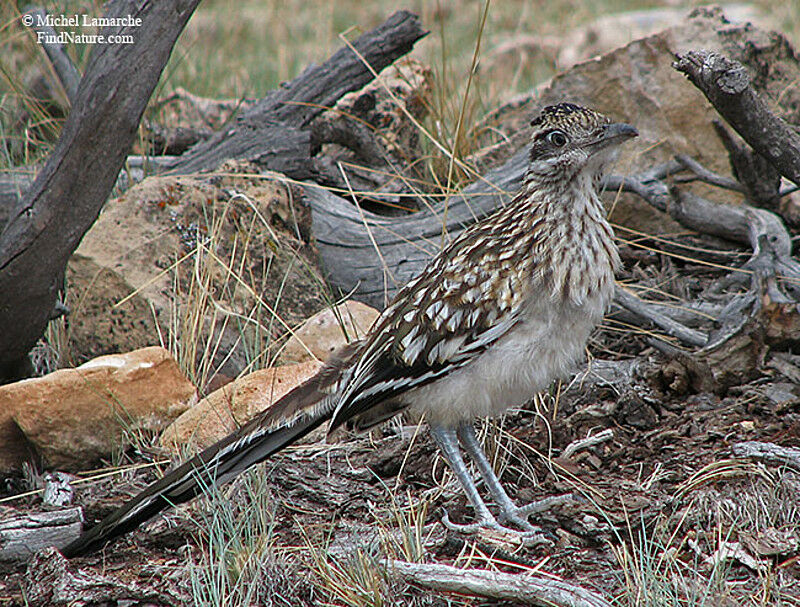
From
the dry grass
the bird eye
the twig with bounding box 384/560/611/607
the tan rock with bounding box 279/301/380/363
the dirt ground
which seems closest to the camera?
the twig with bounding box 384/560/611/607

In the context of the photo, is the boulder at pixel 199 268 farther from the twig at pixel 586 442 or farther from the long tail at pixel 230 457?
the twig at pixel 586 442

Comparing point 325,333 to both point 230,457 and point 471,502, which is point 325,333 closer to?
point 230,457

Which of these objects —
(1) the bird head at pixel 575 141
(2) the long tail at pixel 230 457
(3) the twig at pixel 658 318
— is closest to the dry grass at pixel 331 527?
(2) the long tail at pixel 230 457

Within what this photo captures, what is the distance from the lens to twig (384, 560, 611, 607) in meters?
3.06

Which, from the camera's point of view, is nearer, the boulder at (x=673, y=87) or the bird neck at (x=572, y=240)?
the bird neck at (x=572, y=240)

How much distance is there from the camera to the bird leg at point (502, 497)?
3842 mm

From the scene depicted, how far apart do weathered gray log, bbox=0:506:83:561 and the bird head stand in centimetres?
242

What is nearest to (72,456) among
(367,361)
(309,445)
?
(309,445)

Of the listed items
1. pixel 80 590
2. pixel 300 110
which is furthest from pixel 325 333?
pixel 300 110

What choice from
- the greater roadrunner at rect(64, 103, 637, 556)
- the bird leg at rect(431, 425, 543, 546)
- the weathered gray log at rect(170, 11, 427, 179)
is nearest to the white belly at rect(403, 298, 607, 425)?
the greater roadrunner at rect(64, 103, 637, 556)

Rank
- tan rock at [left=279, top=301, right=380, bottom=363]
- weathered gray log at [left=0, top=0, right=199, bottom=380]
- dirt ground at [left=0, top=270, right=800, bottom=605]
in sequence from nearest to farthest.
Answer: dirt ground at [left=0, top=270, right=800, bottom=605] < weathered gray log at [left=0, top=0, right=199, bottom=380] < tan rock at [left=279, top=301, right=380, bottom=363]

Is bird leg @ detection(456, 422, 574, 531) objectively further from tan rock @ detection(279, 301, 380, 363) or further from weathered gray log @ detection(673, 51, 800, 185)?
weathered gray log @ detection(673, 51, 800, 185)

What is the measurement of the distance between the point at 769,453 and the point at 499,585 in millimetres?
1409

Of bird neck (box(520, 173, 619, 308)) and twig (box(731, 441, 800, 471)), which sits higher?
bird neck (box(520, 173, 619, 308))
